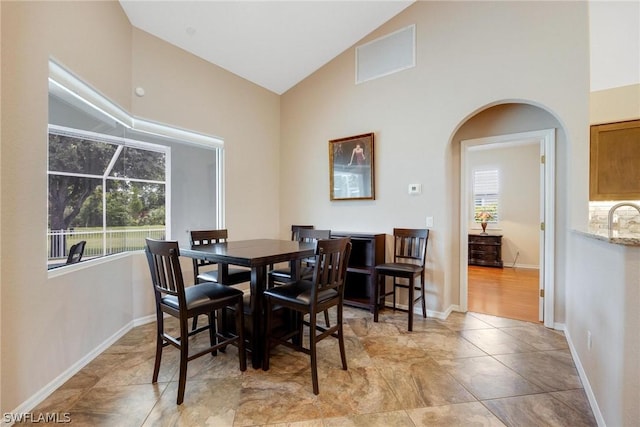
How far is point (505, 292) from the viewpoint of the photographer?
4.37 meters

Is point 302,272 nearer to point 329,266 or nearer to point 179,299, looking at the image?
point 329,266

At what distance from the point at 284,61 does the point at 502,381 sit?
4.26 m

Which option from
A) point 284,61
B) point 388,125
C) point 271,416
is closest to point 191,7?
point 284,61

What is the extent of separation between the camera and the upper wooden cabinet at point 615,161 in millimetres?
2578

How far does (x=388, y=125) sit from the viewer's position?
366cm

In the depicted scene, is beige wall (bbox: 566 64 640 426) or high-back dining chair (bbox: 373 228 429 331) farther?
high-back dining chair (bbox: 373 228 429 331)

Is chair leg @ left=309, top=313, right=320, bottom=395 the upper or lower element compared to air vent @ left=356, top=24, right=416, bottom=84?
lower

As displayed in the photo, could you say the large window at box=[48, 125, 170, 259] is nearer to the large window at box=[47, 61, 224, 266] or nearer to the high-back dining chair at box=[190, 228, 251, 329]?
the large window at box=[47, 61, 224, 266]

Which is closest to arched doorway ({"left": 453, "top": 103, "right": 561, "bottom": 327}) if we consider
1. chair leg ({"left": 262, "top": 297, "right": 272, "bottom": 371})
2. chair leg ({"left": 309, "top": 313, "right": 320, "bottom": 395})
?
chair leg ({"left": 309, "top": 313, "right": 320, "bottom": 395})

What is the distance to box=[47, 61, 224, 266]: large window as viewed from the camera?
7.27ft

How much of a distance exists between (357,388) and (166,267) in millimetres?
1537

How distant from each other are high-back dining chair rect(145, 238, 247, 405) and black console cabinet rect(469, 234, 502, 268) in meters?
5.96

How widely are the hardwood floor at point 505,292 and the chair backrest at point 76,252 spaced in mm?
4234

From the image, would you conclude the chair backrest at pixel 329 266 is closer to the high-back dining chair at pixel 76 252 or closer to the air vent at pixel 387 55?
the high-back dining chair at pixel 76 252
